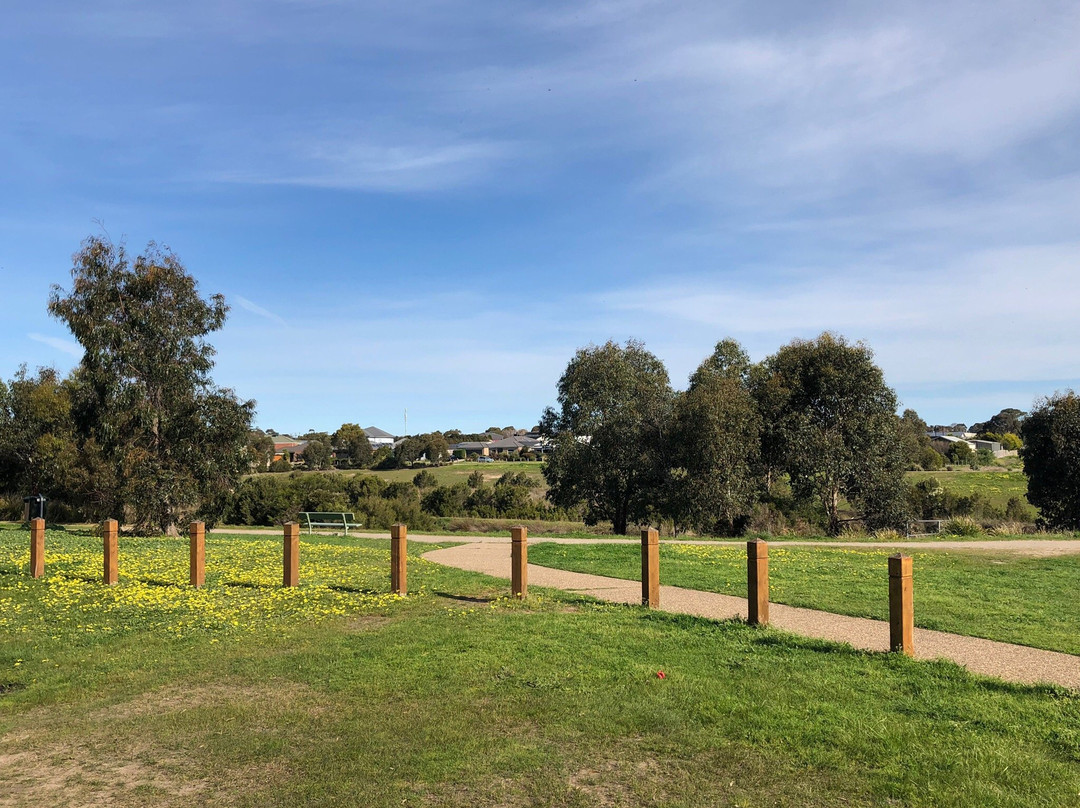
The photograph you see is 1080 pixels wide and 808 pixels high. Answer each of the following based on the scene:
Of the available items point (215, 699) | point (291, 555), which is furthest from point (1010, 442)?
point (215, 699)

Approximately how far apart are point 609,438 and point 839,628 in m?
20.9

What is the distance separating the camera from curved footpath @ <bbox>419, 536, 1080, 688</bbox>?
6758 mm

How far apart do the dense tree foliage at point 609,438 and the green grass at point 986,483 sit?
23012 millimetres

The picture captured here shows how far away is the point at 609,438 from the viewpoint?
29.2m

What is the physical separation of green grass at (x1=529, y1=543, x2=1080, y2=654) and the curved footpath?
366 millimetres

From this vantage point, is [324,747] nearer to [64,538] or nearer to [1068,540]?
[64,538]

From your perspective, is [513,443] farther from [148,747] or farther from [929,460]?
[148,747]

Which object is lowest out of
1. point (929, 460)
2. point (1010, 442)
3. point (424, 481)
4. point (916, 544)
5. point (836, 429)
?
point (916, 544)

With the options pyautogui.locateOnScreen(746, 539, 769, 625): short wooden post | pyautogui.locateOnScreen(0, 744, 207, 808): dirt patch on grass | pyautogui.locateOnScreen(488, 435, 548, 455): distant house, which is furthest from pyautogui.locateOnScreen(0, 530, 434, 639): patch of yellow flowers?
pyautogui.locateOnScreen(488, 435, 548, 455): distant house

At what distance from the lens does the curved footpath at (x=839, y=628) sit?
6.76m

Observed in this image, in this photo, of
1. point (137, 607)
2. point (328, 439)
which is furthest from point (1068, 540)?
point (328, 439)

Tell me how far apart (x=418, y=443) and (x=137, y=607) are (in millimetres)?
80709

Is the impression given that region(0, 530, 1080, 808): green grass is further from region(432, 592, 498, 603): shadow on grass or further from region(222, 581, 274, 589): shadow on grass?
region(222, 581, 274, 589): shadow on grass

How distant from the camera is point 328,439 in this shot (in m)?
108
